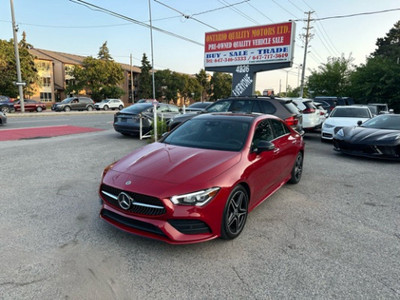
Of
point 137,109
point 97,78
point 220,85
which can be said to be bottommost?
point 137,109

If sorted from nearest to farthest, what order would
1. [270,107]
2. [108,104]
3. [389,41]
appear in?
[270,107]
[108,104]
[389,41]

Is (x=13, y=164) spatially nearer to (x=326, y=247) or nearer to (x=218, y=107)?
(x=218, y=107)

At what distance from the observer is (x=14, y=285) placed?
2.39 metres

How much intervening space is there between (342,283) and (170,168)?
2.00 m

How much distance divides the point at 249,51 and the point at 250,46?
0.76ft

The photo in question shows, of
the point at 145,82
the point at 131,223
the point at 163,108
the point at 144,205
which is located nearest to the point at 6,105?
the point at 163,108

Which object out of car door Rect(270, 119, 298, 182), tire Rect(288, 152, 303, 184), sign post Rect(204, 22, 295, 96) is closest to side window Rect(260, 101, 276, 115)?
tire Rect(288, 152, 303, 184)

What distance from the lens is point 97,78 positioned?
49406 mm

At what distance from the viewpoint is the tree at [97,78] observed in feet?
159

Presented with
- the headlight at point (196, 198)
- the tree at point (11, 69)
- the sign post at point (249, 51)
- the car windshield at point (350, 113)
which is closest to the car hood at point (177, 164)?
the headlight at point (196, 198)

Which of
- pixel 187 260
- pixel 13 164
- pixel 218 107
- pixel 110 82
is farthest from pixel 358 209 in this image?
pixel 110 82

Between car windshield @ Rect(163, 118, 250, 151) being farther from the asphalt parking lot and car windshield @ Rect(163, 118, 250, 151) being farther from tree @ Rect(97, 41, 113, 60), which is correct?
tree @ Rect(97, 41, 113, 60)

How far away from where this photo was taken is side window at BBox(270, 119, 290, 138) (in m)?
4.62

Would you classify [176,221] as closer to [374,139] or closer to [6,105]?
[374,139]
